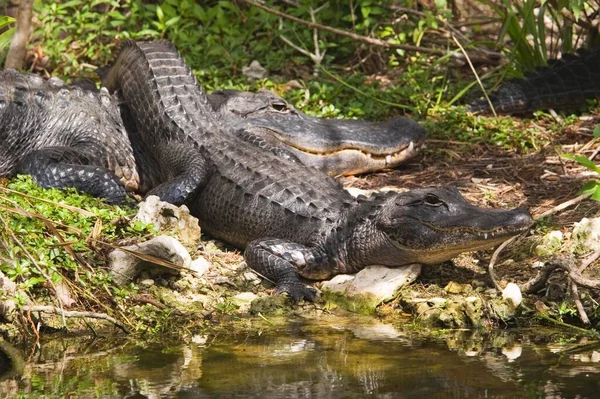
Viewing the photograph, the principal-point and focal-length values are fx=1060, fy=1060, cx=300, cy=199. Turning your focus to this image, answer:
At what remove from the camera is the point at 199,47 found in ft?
30.4

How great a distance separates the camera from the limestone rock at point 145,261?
536 centimetres

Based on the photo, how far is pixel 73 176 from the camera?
655cm

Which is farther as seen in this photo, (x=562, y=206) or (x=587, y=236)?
(x=562, y=206)

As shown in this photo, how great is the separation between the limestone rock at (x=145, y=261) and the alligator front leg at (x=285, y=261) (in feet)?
1.44

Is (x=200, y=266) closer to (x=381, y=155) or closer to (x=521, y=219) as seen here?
(x=521, y=219)

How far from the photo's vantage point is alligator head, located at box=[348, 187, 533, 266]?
535cm

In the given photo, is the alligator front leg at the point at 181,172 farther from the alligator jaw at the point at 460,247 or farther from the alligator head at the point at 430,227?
the alligator jaw at the point at 460,247

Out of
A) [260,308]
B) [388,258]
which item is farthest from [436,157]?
[260,308]

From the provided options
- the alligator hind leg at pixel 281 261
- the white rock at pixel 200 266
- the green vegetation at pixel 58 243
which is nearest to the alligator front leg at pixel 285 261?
the alligator hind leg at pixel 281 261

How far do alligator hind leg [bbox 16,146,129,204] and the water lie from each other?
1855mm

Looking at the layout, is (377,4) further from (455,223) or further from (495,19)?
(455,223)

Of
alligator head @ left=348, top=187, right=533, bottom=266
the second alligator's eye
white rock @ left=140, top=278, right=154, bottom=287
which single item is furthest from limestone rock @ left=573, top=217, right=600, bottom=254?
white rock @ left=140, top=278, right=154, bottom=287

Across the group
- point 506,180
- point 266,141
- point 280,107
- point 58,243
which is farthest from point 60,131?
point 506,180

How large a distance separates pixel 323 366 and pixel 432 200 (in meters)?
1.51
